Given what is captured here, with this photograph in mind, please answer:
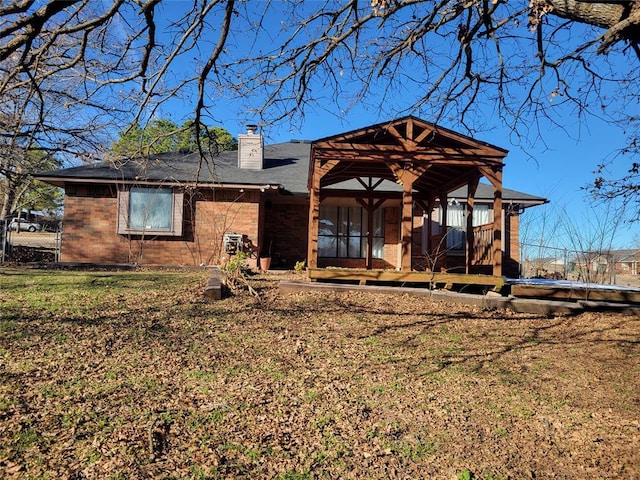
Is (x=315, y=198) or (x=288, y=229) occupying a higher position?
(x=315, y=198)

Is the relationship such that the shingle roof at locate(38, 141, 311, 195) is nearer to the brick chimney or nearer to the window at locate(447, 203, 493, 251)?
the brick chimney

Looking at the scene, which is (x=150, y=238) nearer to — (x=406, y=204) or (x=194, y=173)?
(x=194, y=173)

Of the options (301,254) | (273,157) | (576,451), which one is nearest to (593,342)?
(576,451)

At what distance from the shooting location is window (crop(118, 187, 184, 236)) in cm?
1389

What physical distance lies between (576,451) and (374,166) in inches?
339

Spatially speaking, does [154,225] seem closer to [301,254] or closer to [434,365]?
[301,254]

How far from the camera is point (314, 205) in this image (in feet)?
32.0

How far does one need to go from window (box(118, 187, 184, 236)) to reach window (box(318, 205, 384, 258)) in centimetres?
512

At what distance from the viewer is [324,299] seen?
7.77m

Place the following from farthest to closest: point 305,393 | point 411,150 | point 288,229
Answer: point 288,229, point 411,150, point 305,393

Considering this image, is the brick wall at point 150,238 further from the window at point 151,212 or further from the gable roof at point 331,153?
the gable roof at point 331,153

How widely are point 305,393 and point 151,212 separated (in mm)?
11334

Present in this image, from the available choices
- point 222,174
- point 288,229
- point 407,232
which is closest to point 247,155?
point 222,174

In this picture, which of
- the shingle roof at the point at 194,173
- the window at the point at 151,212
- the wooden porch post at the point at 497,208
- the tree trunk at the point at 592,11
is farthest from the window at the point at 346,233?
the tree trunk at the point at 592,11
